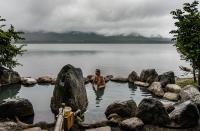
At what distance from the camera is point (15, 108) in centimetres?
2245

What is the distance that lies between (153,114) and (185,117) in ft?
6.57

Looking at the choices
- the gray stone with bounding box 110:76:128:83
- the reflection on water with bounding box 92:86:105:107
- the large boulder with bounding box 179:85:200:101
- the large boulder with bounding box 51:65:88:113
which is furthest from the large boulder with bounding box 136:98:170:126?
the gray stone with bounding box 110:76:128:83

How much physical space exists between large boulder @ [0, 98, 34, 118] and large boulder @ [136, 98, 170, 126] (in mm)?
8140

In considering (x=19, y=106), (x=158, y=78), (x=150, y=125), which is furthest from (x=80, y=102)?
(x=158, y=78)

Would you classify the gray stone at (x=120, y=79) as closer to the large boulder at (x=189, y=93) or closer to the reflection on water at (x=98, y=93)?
the reflection on water at (x=98, y=93)

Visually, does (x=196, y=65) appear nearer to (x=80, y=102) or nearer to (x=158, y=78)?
(x=158, y=78)

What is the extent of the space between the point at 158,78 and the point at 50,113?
1781 cm

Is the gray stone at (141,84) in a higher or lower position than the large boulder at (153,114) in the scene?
lower

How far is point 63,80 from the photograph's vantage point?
958 inches

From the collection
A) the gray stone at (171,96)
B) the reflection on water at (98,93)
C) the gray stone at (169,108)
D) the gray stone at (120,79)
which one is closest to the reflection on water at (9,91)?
the reflection on water at (98,93)

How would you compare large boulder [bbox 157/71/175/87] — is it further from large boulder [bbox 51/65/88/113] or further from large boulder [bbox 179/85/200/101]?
large boulder [bbox 51/65/88/113]

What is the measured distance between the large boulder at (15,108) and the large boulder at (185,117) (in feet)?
33.3

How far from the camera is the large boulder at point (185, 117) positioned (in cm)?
2016

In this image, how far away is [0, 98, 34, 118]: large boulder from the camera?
72.5ft
